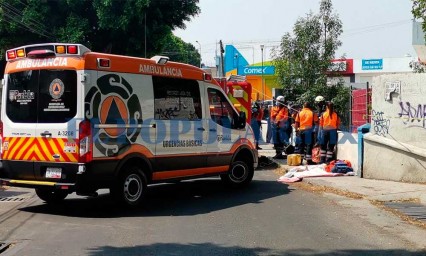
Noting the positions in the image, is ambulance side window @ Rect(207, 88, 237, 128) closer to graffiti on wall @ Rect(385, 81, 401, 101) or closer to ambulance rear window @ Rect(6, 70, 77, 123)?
ambulance rear window @ Rect(6, 70, 77, 123)

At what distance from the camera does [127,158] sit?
8.14 meters

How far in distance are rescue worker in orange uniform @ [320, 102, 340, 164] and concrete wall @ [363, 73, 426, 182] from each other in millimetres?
1571

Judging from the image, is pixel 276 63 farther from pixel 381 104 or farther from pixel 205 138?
pixel 205 138

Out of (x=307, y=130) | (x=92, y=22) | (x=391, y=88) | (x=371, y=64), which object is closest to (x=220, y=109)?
(x=391, y=88)

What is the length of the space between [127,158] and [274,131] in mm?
8346

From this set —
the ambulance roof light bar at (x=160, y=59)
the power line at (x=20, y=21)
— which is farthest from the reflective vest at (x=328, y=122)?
the power line at (x=20, y=21)

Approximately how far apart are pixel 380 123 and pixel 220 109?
3789 mm

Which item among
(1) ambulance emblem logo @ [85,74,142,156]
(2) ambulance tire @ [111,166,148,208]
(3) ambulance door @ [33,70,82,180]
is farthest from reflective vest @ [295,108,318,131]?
(3) ambulance door @ [33,70,82,180]

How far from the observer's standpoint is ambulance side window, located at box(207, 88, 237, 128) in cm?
998

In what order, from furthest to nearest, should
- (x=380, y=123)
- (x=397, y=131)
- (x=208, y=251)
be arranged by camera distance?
(x=380, y=123) < (x=397, y=131) < (x=208, y=251)

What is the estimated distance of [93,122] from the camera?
7598 millimetres

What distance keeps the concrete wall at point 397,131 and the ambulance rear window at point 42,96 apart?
267 inches

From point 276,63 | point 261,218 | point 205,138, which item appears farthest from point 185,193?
point 276,63

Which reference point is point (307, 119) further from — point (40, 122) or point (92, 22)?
point (92, 22)
